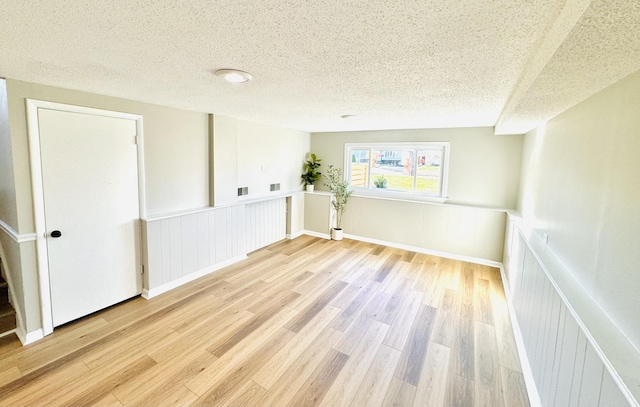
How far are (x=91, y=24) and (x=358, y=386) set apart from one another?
8.63 ft

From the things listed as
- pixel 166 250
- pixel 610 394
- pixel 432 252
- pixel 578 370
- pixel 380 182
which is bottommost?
pixel 432 252

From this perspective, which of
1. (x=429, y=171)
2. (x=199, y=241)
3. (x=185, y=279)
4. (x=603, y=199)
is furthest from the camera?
(x=429, y=171)

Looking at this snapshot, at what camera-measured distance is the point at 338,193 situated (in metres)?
5.39

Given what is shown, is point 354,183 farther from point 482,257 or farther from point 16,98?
point 16,98

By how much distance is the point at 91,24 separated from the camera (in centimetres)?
125

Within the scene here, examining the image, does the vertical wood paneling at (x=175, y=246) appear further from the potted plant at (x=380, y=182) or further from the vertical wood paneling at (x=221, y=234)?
the potted plant at (x=380, y=182)

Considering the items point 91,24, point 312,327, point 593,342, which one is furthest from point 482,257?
point 91,24

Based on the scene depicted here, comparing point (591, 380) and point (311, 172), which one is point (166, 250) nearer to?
point (311, 172)

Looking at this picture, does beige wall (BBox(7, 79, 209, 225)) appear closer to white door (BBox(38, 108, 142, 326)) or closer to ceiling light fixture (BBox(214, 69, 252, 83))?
white door (BBox(38, 108, 142, 326))

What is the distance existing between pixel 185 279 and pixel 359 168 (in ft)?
12.3

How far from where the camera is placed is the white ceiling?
1044mm

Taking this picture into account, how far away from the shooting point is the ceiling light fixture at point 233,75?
1.85m

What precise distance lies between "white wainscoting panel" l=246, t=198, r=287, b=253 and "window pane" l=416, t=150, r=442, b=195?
2654 millimetres

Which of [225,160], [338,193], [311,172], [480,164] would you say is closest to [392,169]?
[338,193]
